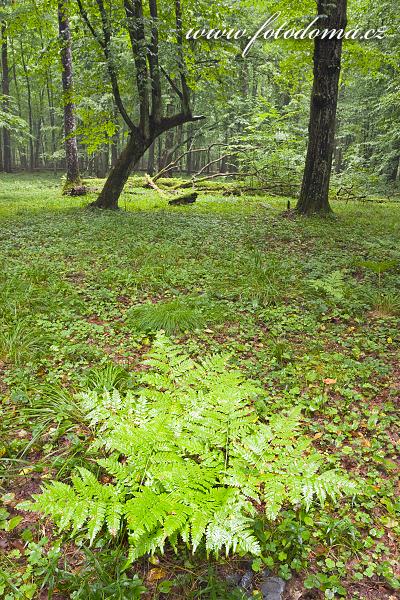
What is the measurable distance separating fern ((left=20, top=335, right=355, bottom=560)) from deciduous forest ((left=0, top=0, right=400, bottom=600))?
11 millimetres

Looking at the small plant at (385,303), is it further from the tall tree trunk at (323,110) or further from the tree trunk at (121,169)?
the tree trunk at (121,169)

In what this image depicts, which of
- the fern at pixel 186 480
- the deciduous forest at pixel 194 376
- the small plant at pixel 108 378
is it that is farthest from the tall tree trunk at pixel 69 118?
the fern at pixel 186 480

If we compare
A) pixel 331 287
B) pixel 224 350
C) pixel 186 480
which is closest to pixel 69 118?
pixel 331 287

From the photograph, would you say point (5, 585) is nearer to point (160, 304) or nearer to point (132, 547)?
point (132, 547)

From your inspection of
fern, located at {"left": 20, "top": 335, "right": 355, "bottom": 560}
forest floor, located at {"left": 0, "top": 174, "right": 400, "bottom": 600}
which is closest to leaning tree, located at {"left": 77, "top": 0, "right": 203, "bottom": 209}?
forest floor, located at {"left": 0, "top": 174, "right": 400, "bottom": 600}

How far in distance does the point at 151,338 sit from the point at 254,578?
2.74 meters

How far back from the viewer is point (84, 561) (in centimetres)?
204

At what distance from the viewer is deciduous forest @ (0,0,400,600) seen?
198cm

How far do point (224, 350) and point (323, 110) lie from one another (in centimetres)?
780

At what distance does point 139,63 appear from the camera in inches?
353

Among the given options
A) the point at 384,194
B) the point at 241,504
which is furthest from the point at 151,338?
the point at 384,194

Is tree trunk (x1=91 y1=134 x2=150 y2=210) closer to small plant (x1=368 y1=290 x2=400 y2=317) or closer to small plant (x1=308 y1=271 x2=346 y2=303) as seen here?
small plant (x1=308 y1=271 x2=346 y2=303)

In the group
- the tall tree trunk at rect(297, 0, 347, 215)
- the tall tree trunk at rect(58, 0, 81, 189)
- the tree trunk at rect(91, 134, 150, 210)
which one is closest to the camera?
the tall tree trunk at rect(297, 0, 347, 215)

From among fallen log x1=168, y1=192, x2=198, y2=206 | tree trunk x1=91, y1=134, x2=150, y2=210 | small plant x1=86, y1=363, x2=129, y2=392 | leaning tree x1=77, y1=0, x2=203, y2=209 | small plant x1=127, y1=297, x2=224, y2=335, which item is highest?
leaning tree x1=77, y1=0, x2=203, y2=209
